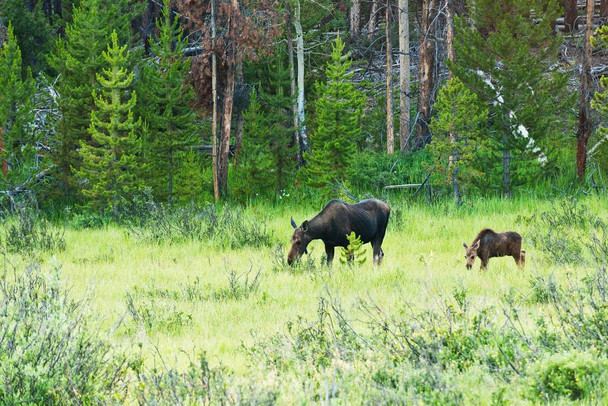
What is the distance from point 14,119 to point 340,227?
11.6 meters

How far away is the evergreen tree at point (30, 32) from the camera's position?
2207 cm

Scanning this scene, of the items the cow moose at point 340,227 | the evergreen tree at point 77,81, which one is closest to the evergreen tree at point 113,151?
the evergreen tree at point 77,81

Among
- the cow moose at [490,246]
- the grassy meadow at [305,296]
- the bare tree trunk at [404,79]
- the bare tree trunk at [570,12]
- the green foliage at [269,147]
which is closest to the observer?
the grassy meadow at [305,296]

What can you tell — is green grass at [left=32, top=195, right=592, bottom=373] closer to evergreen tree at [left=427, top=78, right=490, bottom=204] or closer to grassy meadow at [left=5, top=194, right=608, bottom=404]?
grassy meadow at [left=5, top=194, right=608, bottom=404]

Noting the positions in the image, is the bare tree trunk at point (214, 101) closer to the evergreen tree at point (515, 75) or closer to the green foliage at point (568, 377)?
the evergreen tree at point (515, 75)

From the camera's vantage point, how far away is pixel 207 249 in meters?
13.1

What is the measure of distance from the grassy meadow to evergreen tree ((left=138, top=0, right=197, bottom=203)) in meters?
3.94

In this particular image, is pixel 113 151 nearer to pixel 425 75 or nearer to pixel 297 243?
pixel 297 243

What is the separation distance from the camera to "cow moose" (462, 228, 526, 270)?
9977mm

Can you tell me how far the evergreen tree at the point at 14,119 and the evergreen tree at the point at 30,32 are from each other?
10.6 ft

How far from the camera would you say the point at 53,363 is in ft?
16.1

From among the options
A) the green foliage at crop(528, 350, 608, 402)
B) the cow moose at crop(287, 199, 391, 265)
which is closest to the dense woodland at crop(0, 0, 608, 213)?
the cow moose at crop(287, 199, 391, 265)

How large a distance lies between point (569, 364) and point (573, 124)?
20735 mm

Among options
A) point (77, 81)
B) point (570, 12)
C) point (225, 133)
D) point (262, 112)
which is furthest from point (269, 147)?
point (570, 12)
